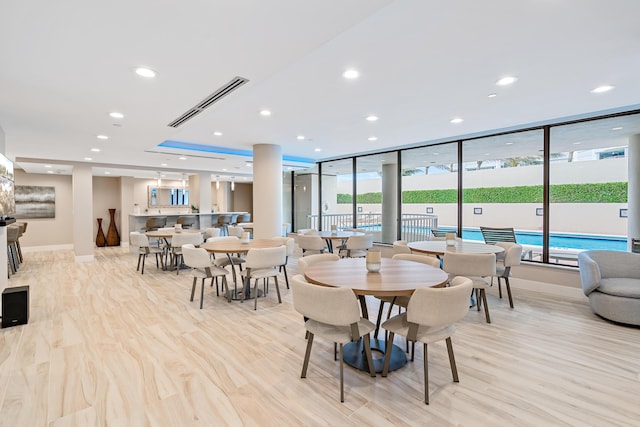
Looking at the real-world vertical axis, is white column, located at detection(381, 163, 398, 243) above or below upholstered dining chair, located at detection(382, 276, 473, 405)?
above

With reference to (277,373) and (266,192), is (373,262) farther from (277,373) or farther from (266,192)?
(266,192)

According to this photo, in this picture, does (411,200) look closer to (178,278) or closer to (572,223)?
(572,223)

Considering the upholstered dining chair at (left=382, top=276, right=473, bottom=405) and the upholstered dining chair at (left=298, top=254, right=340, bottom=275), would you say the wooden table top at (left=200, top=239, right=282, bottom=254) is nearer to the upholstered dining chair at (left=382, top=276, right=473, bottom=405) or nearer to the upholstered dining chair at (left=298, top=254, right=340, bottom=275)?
the upholstered dining chair at (left=298, top=254, right=340, bottom=275)

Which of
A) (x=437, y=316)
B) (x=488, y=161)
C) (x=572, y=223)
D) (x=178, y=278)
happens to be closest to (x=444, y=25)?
(x=437, y=316)

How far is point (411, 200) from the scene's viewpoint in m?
7.29

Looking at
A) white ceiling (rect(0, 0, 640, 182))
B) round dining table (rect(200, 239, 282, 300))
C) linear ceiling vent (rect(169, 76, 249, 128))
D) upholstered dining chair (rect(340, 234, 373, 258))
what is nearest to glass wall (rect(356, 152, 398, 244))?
upholstered dining chair (rect(340, 234, 373, 258))

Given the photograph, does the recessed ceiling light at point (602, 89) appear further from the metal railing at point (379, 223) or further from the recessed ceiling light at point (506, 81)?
the metal railing at point (379, 223)

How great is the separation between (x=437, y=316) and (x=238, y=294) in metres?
3.36

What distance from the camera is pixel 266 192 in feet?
20.3

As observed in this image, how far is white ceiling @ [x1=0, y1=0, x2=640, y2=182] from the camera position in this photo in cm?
180

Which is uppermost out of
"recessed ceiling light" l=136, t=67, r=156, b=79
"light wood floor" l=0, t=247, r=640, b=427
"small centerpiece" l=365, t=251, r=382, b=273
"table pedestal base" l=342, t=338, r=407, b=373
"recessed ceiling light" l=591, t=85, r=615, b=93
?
"recessed ceiling light" l=591, t=85, r=615, b=93

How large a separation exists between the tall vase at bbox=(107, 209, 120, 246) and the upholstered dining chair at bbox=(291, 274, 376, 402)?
34.5ft

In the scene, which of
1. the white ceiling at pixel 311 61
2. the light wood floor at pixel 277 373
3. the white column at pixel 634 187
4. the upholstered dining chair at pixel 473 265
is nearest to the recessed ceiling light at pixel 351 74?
the white ceiling at pixel 311 61

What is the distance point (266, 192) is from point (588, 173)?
222 inches
